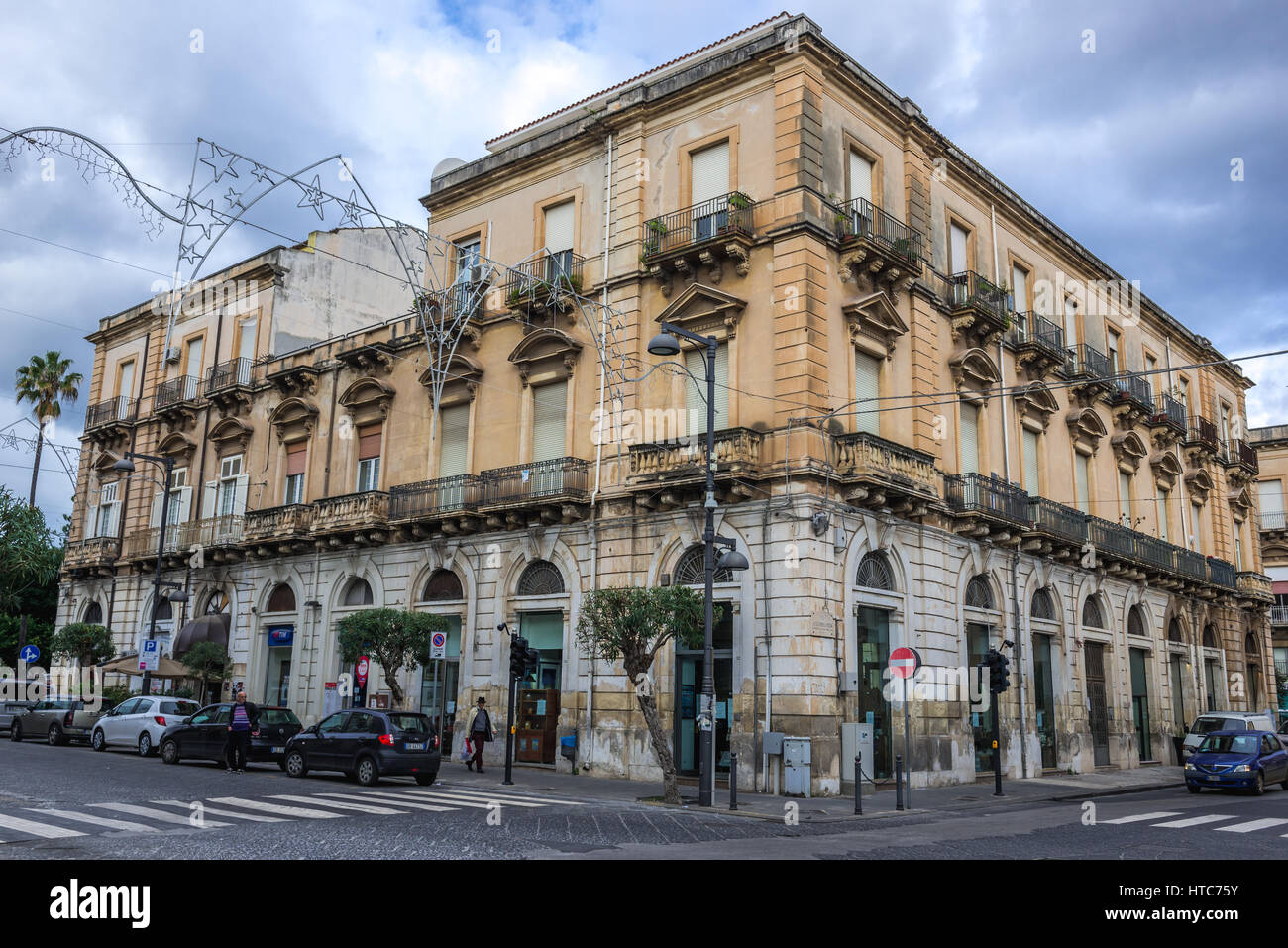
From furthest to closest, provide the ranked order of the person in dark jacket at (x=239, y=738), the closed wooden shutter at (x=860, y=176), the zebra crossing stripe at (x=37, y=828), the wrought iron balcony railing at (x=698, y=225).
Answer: the closed wooden shutter at (x=860, y=176)
the wrought iron balcony railing at (x=698, y=225)
the person in dark jacket at (x=239, y=738)
the zebra crossing stripe at (x=37, y=828)

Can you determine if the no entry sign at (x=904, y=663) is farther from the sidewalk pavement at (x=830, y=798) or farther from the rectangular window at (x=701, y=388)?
the rectangular window at (x=701, y=388)

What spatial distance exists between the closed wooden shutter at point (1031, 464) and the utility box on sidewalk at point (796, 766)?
41.9ft

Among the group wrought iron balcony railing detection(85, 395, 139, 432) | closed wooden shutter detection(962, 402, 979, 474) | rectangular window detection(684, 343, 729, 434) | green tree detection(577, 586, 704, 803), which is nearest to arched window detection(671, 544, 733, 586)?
rectangular window detection(684, 343, 729, 434)

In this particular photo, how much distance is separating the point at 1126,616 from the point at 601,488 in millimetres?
18327

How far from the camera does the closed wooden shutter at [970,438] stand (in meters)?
26.6

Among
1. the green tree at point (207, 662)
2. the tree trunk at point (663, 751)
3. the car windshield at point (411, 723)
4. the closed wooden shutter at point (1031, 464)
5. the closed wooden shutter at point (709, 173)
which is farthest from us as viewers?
the green tree at point (207, 662)

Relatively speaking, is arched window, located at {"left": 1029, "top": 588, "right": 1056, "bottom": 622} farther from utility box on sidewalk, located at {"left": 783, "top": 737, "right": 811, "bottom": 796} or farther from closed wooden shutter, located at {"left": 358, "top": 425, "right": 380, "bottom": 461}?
closed wooden shutter, located at {"left": 358, "top": 425, "right": 380, "bottom": 461}

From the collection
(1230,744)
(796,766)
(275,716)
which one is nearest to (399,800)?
(796,766)

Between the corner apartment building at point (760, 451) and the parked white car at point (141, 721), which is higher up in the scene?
the corner apartment building at point (760, 451)

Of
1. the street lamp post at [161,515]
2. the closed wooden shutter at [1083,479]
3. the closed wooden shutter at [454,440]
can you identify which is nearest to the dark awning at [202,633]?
the street lamp post at [161,515]

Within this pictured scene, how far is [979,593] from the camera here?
2608 centimetres

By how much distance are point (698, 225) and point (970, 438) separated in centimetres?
907

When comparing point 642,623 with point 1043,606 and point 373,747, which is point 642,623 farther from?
point 1043,606
